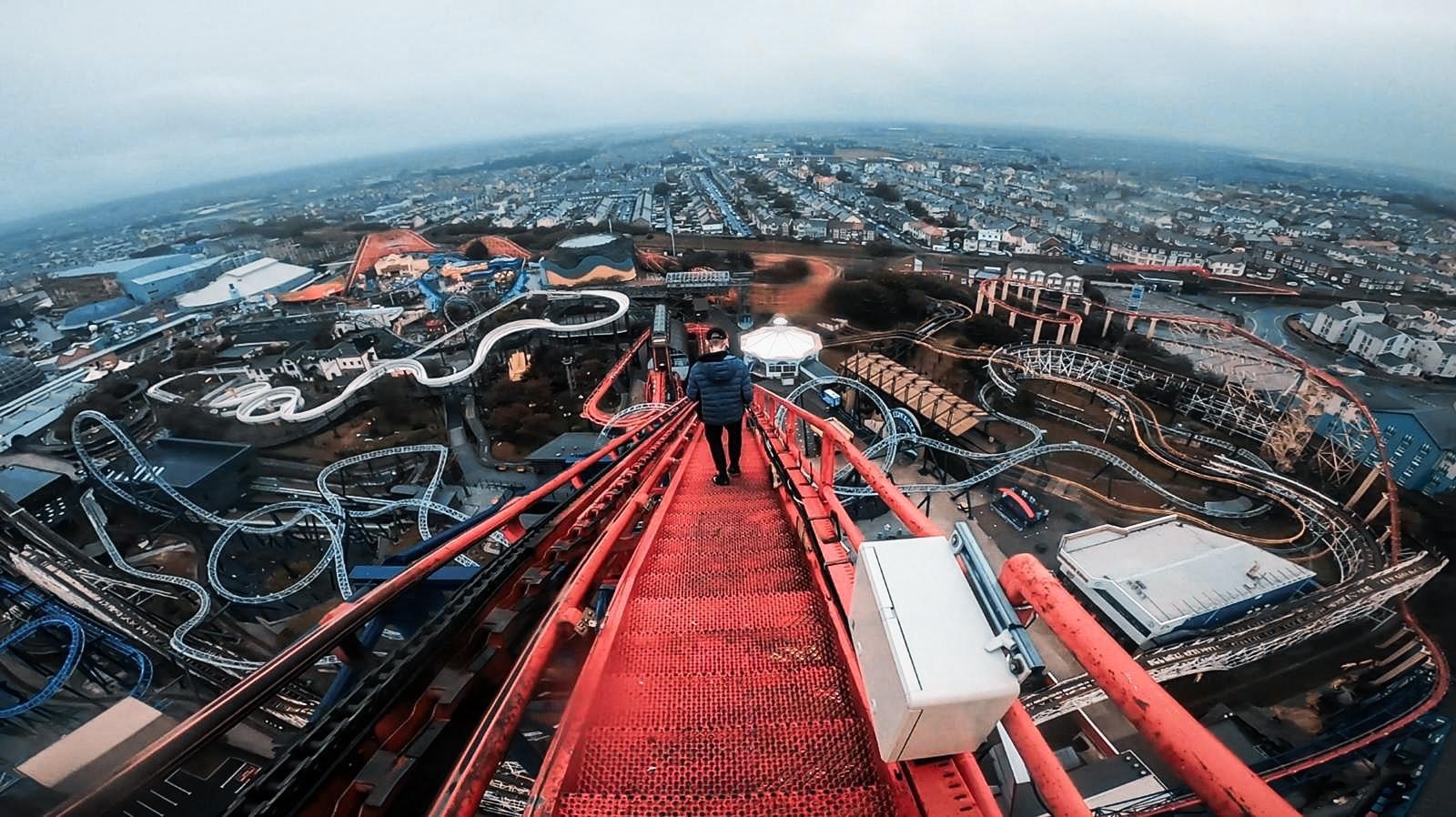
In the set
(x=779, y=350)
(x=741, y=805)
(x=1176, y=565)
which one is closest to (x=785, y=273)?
(x=779, y=350)

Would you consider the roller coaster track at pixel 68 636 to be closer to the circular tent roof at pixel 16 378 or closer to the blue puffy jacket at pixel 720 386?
the blue puffy jacket at pixel 720 386

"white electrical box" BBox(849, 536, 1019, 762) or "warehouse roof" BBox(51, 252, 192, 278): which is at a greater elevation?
"white electrical box" BBox(849, 536, 1019, 762)

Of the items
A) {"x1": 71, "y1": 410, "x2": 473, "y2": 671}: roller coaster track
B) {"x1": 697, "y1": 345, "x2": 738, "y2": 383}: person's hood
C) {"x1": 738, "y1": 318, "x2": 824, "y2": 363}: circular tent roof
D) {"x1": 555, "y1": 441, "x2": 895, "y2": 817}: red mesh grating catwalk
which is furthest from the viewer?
{"x1": 738, "y1": 318, "x2": 824, "y2": 363}: circular tent roof

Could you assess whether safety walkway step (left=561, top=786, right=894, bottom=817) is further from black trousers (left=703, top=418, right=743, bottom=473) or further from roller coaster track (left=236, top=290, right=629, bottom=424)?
roller coaster track (left=236, top=290, right=629, bottom=424)

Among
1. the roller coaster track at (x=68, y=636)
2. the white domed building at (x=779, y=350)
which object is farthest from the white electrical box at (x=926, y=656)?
the white domed building at (x=779, y=350)

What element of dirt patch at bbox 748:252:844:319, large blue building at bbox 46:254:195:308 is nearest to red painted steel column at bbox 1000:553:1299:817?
dirt patch at bbox 748:252:844:319

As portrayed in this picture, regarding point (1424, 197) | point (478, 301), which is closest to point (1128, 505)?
point (478, 301)
